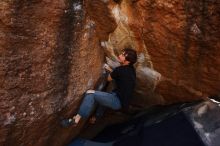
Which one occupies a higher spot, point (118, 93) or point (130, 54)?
point (130, 54)

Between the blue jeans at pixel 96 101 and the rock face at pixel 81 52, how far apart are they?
8cm

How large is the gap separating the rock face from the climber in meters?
0.09

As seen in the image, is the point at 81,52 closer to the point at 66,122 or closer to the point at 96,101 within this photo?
the point at 96,101

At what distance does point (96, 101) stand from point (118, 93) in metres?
0.27

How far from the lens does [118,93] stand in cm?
427

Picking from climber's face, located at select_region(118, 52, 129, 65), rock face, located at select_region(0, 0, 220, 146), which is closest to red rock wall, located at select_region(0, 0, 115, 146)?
rock face, located at select_region(0, 0, 220, 146)

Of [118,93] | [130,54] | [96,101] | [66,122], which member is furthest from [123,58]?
[66,122]

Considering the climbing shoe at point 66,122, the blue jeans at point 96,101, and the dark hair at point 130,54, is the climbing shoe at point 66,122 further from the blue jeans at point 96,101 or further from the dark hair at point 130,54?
the dark hair at point 130,54

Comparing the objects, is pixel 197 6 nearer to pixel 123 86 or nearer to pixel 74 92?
pixel 123 86

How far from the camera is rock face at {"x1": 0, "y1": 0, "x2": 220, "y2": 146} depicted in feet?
11.3

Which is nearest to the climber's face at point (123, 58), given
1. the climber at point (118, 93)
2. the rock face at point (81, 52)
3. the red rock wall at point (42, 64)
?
the climber at point (118, 93)

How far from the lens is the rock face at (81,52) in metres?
3.45

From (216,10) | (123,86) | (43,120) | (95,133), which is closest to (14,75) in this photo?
(43,120)

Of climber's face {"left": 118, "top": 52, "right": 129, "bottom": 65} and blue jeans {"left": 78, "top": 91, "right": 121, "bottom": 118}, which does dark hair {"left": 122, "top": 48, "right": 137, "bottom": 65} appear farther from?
blue jeans {"left": 78, "top": 91, "right": 121, "bottom": 118}
